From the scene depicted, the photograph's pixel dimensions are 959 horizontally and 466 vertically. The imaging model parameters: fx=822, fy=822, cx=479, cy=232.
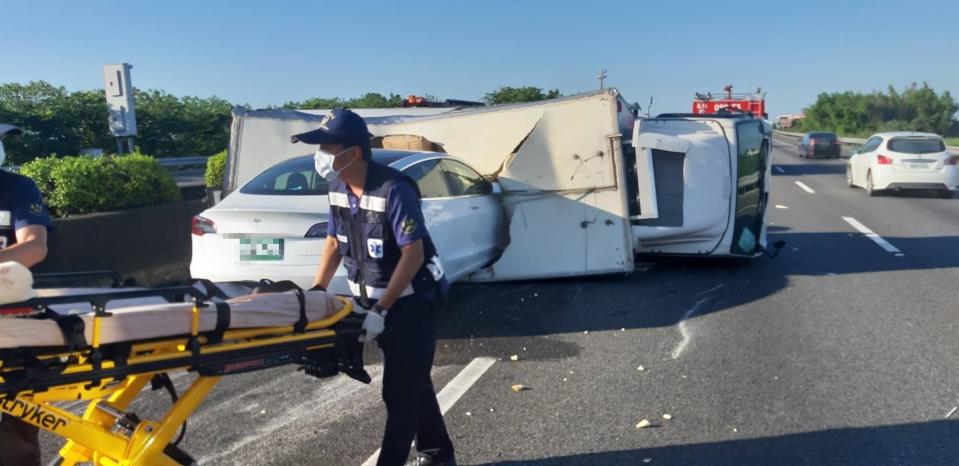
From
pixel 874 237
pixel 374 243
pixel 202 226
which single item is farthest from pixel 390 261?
pixel 874 237

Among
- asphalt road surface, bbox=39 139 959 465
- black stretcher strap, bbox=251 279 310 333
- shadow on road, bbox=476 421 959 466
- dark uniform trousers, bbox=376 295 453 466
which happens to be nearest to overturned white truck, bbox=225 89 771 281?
asphalt road surface, bbox=39 139 959 465

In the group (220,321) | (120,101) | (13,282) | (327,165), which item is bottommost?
(220,321)

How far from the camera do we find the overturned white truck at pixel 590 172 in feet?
26.8

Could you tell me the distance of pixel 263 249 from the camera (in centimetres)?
620

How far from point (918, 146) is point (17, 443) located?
18.8m

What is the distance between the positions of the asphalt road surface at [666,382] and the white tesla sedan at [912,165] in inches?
380

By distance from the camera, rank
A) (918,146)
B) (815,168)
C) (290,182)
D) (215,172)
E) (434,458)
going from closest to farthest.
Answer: (434,458) → (290,182) → (215,172) → (918,146) → (815,168)

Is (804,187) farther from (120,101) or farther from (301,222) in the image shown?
(301,222)

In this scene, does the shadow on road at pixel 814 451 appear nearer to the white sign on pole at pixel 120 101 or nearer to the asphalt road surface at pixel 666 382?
the asphalt road surface at pixel 666 382

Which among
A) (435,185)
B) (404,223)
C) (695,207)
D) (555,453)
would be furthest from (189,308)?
(695,207)

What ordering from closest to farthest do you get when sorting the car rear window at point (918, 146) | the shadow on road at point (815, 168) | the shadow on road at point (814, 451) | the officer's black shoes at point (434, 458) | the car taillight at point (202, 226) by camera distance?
the officer's black shoes at point (434, 458) < the shadow on road at point (814, 451) < the car taillight at point (202, 226) < the car rear window at point (918, 146) < the shadow on road at point (815, 168)

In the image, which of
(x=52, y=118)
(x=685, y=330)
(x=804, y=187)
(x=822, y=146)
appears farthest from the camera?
(x=822, y=146)

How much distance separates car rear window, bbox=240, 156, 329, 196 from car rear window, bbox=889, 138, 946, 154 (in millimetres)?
15327

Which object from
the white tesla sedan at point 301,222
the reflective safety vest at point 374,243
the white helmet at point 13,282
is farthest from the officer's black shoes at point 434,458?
the white tesla sedan at point 301,222
